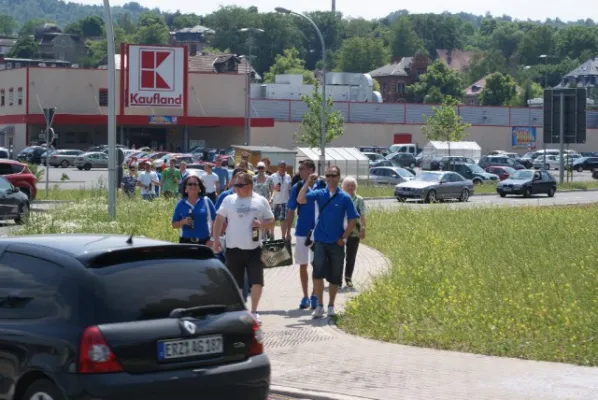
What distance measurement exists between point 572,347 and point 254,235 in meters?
3.61

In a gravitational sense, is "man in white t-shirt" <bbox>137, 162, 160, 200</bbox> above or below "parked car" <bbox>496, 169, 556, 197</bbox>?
A: above

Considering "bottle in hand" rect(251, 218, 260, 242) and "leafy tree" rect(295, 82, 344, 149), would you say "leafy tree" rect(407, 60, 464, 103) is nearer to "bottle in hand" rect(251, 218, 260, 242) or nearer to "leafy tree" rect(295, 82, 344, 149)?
"leafy tree" rect(295, 82, 344, 149)

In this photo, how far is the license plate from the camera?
747 cm

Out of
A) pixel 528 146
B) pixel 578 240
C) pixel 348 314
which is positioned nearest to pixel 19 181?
pixel 578 240

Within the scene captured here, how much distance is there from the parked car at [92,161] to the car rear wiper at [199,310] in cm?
6543

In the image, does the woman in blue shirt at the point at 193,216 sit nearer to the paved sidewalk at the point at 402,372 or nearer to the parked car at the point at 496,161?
the paved sidewalk at the point at 402,372

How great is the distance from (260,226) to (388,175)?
151 ft

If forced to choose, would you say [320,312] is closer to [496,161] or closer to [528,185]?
[528,185]

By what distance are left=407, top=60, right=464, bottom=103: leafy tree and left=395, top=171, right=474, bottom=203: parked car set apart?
411ft

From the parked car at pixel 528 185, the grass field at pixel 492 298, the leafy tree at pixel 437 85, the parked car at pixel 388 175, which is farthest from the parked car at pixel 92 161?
the leafy tree at pixel 437 85

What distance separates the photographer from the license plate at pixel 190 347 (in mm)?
7473

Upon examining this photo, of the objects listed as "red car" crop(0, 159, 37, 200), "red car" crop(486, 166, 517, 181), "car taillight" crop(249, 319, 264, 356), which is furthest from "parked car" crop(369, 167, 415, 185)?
"car taillight" crop(249, 319, 264, 356)

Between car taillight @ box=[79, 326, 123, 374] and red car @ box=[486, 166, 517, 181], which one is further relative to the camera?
red car @ box=[486, 166, 517, 181]

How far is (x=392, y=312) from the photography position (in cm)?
1326
